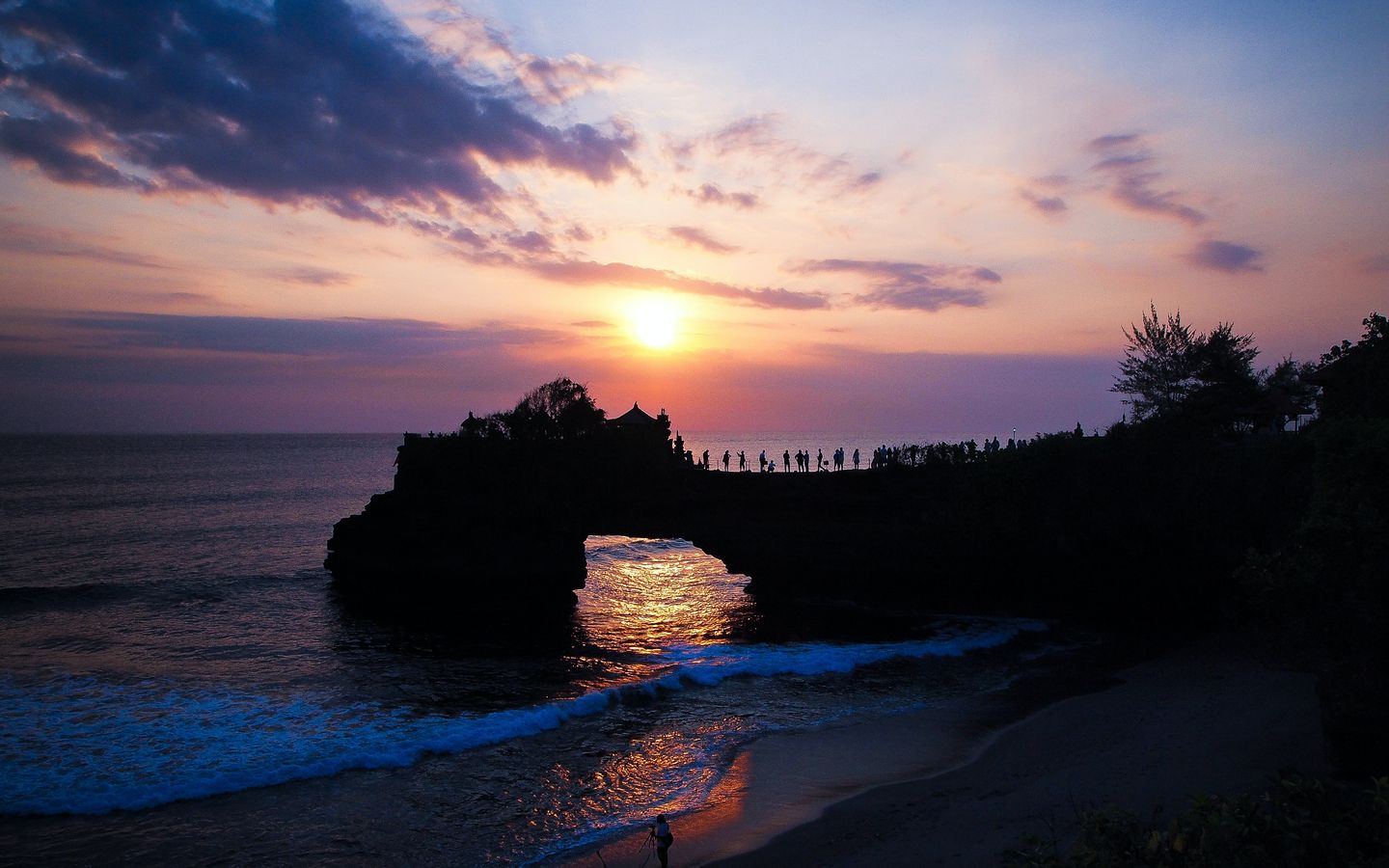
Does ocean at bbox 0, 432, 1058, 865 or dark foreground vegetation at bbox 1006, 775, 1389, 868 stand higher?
dark foreground vegetation at bbox 1006, 775, 1389, 868

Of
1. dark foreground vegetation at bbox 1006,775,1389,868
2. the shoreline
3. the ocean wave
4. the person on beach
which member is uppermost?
A: dark foreground vegetation at bbox 1006,775,1389,868

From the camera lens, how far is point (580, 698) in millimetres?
20250

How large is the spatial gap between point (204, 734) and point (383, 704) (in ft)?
13.1

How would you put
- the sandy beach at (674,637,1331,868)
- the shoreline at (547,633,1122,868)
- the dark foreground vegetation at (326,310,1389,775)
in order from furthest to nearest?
1. the dark foreground vegetation at (326,310,1389,775)
2. the shoreline at (547,633,1122,868)
3. the sandy beach at (674,637,1331,868)

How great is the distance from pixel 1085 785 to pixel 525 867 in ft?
30.3

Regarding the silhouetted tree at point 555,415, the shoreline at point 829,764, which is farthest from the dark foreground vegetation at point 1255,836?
the silhouetted tree at point 555,415

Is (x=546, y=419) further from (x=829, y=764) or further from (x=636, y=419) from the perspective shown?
(x=829, y=764)

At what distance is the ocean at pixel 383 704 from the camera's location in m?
13.1

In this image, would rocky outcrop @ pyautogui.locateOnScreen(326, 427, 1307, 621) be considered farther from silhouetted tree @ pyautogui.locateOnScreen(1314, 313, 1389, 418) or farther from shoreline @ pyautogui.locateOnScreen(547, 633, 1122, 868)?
shoreline @ pyautogui.locateOnScreen(547, 633, 1122, 868)

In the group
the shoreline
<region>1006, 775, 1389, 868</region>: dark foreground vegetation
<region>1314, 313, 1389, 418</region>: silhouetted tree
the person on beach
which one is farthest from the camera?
<region>1314, 313, 1389, 418</region>: silhouetted tree

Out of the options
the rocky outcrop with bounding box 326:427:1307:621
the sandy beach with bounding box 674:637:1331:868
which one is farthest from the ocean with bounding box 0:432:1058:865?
the rocky outcrop with bounding box 326:427:1307:621

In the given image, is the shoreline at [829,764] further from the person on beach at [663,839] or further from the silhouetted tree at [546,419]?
the silhouetted tree at [546,419]

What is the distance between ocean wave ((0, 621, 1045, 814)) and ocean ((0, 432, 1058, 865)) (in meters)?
0.07

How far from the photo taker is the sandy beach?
11.5 metres
